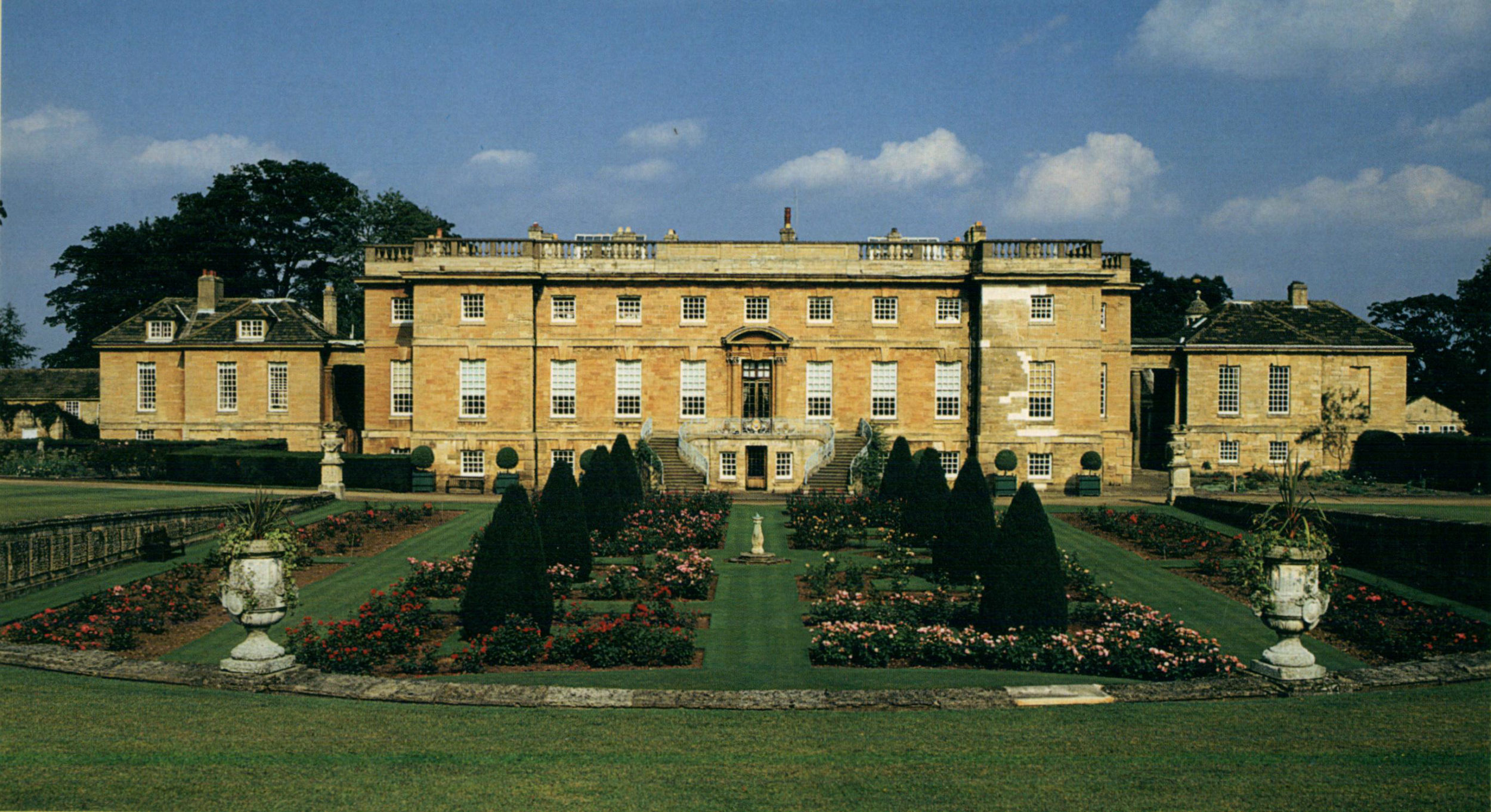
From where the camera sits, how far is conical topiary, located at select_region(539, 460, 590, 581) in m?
20.6

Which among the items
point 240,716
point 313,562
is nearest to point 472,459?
point 313,562

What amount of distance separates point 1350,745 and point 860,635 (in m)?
7.02

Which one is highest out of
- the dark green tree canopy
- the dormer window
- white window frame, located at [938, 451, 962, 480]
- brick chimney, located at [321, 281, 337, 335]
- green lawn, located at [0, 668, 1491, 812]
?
the dark green tree canopy

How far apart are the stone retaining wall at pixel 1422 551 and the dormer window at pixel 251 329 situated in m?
43.6

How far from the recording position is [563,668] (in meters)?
14.2

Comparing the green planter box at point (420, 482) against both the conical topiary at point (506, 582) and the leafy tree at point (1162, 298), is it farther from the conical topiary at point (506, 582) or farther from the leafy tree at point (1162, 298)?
the leafy tree at point (1162, 298)

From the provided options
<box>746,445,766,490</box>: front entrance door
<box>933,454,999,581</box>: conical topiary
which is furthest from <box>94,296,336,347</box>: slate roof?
<box>933,454,999,581</box>: conical topiary

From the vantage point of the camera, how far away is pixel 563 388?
42.4m

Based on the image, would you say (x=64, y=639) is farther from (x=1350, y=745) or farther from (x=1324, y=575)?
(x=1324, y=575)

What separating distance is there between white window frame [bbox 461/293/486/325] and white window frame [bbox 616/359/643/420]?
19.2 ft

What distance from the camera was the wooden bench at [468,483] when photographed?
41062mm

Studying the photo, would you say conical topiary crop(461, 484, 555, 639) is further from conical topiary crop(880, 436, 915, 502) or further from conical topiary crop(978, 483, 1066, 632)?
conical topiary crop(880, 436, 915, 502)

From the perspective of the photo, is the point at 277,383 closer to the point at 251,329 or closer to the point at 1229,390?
the point at 251,329

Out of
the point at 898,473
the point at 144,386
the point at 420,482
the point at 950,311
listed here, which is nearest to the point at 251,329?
the point at 144,386
